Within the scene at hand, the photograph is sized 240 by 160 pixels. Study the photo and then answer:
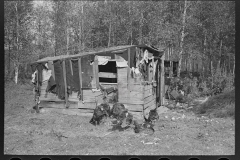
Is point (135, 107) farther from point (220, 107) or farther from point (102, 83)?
point (220, 107)

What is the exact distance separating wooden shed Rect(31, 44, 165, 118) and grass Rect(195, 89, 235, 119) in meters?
2.55

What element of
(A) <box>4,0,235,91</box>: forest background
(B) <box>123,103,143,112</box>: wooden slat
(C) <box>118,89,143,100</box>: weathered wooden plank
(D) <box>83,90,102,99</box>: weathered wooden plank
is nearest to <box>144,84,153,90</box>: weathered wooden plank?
(C) <box>118,89,143,100</box>: weathered wooden plank

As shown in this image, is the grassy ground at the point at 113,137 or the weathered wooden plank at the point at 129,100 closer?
the grassy ground at the point at 113,137

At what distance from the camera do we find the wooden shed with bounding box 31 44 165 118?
9.00m

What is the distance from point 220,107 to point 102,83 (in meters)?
5.75

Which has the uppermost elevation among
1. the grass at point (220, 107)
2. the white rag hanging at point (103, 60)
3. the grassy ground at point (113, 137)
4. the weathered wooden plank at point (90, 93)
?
the white rag hanging at point (103, 60)

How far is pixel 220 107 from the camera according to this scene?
32.5ft

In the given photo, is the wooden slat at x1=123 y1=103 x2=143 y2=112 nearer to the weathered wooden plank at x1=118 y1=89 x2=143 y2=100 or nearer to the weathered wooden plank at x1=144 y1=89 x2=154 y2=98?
the weathered wooden plank at x1=118 y1=89 x2=143 y2=100

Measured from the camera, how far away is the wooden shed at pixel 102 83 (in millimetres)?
9000

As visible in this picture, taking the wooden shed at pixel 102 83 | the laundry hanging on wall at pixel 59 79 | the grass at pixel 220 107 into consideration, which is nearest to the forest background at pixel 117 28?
the grass at pixel 220 107

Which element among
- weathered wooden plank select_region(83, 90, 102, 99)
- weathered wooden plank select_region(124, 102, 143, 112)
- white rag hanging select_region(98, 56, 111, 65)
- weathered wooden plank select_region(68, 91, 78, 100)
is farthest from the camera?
weathered wooden plank select_region(68, 91, 78, 100)

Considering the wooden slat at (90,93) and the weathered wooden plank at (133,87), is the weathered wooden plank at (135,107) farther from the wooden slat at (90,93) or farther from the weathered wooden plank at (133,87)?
the wooden slat at (90,93)

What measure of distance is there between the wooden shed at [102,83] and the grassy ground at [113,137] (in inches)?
38.6

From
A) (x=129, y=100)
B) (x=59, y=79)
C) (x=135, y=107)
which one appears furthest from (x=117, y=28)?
(x=135, y=107)
